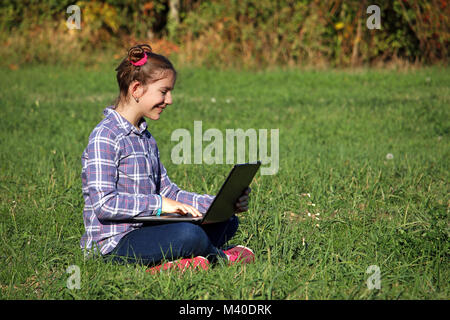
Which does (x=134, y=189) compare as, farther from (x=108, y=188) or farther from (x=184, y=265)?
(x=184, y=265)

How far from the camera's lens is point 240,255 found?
10.9ft

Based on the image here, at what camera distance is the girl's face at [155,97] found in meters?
3.21

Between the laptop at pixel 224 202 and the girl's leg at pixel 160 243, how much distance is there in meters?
0.05

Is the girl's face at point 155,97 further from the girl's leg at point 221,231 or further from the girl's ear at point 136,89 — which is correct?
the girl's leg at point 221,231

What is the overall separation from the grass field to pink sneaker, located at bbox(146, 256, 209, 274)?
5 centimetres

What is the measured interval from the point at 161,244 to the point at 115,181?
404mm

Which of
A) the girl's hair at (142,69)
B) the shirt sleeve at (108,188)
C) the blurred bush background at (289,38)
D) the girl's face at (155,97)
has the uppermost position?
the blurred bush background at (289,38)

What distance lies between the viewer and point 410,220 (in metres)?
4.06

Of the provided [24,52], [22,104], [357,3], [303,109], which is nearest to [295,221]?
[303,109]
